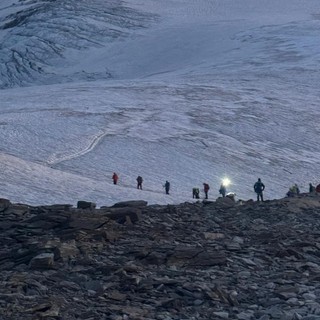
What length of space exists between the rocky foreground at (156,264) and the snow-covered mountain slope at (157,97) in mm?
10102

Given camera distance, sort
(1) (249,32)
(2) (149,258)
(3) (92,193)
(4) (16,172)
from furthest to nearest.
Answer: (1) (249,32) < (4) (16,172) < (3) (92,193) < (2) (149,258)

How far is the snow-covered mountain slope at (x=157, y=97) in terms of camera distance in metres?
38.9

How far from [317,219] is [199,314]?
329 inches

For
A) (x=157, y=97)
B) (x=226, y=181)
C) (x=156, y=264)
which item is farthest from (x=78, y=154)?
(x=156, y=264)

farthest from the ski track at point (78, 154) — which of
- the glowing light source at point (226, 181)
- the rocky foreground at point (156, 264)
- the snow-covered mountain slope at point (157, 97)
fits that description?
the rocky foreground at point (156, 264)

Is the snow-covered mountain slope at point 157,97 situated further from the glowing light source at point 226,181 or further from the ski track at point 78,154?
the glowing light source at point 226,181

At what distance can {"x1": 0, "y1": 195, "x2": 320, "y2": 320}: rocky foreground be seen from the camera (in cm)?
1243

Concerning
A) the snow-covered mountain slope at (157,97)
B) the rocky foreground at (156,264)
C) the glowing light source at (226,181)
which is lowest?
the snow-covered mountain slope at (157,97)

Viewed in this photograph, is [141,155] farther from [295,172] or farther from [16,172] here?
[16,172]

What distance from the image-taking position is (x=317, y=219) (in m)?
20.2

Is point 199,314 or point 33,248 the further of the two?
point 33,248

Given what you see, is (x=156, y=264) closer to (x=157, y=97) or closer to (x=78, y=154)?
(x=78, y=154)

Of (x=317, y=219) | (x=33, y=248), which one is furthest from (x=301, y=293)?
(x=317, y=219)

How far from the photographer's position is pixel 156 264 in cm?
1481
